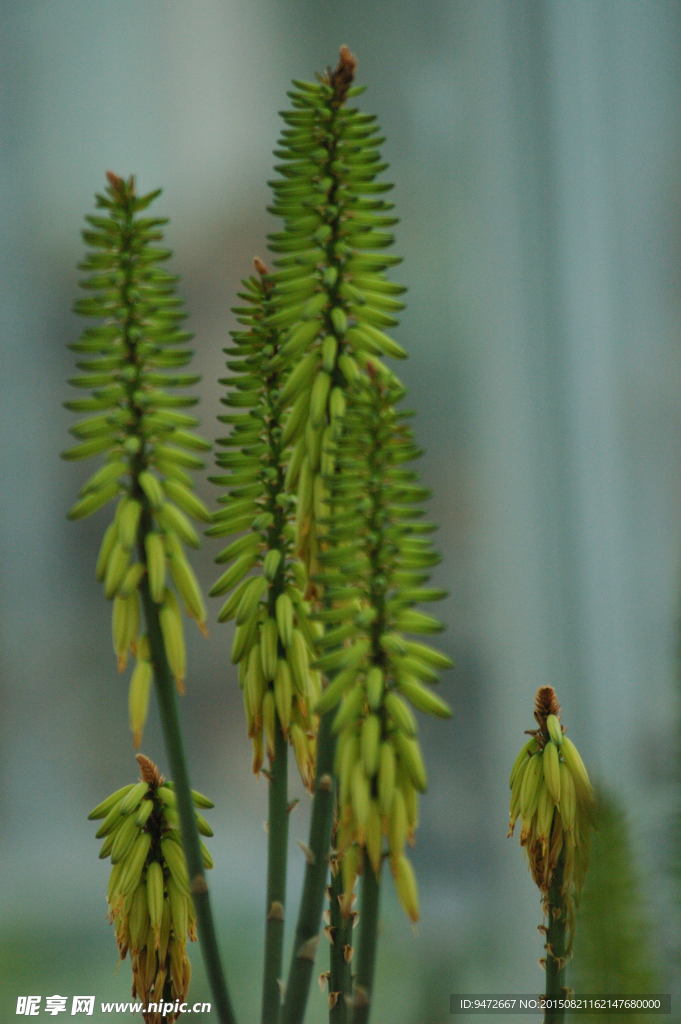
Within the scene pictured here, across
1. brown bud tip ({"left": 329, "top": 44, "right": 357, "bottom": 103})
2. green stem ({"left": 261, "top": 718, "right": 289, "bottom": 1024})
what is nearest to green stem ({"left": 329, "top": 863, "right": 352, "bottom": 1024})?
green stem ({"left": 261, "top": 718, "right": 289, "bottom": 1024})

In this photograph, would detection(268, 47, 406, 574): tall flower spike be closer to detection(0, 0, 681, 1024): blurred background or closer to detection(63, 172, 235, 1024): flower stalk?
detection(63, 172, 235, 1024): flower stalk

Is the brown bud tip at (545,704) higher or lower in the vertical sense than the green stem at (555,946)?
higher

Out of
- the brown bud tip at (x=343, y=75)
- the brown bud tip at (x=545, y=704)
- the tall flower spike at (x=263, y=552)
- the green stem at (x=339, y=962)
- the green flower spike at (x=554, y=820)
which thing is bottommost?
the green stem at (x=339, y=962)

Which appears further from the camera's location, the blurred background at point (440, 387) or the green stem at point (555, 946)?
the blurred background at point (440, 387)

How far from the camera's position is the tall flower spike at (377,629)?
22 centimetres

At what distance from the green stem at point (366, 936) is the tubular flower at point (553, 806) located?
0.23 feet

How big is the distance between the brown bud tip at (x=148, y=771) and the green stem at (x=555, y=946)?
106 mm

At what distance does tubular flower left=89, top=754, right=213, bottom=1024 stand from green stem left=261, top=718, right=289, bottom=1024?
0.03 m

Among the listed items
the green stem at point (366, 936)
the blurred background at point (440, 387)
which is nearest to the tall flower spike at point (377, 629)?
the green stem at point (366, 936)

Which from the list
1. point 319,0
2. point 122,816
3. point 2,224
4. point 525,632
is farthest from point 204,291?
point 122,816

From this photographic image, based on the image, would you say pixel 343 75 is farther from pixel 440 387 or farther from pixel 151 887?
pixel 440 387

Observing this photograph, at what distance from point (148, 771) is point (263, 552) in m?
0.06

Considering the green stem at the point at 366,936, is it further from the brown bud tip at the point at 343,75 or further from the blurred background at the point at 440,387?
the blurred background at the point at 440,387

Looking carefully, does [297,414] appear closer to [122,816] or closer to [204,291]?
[122,816]
